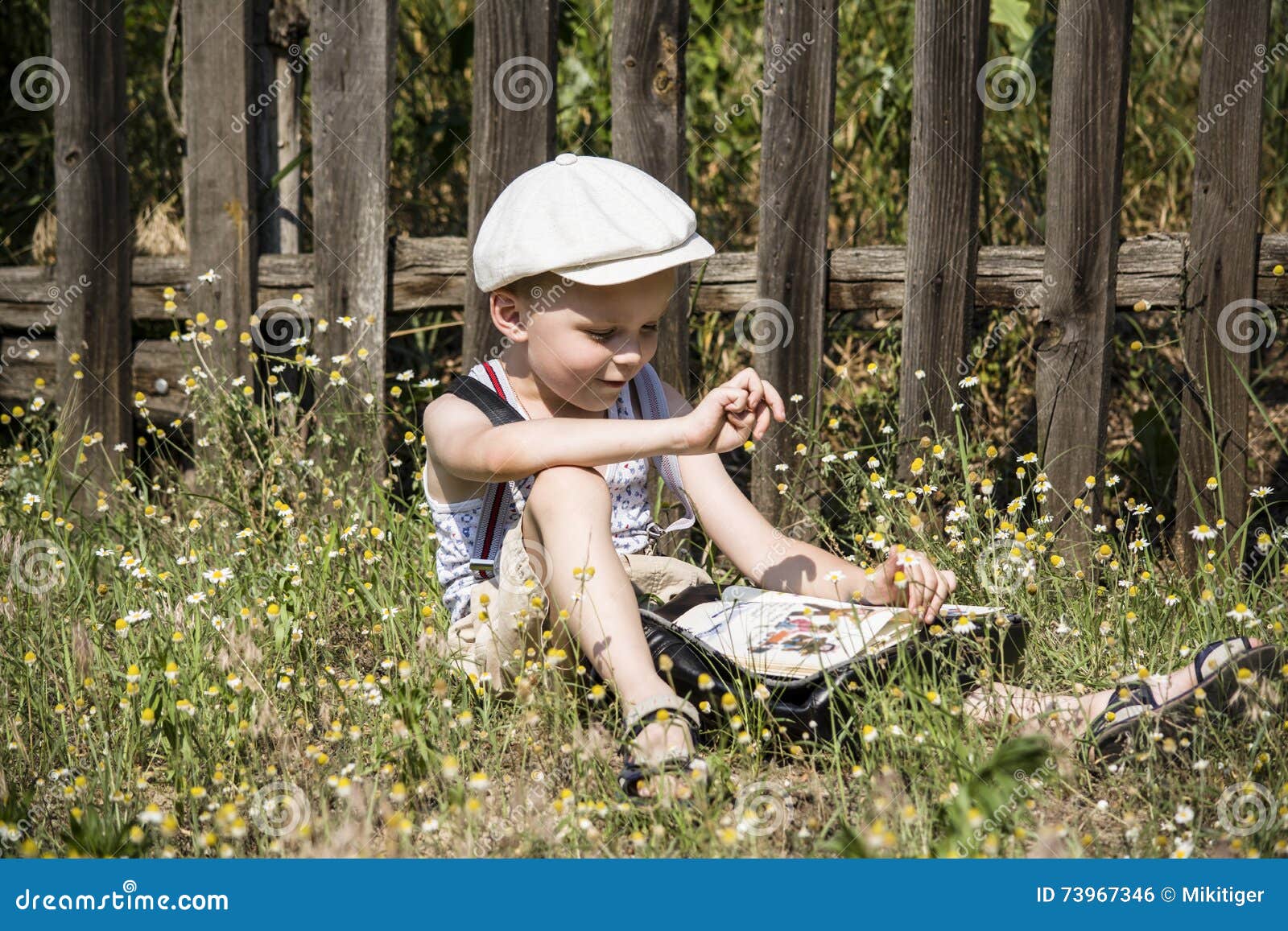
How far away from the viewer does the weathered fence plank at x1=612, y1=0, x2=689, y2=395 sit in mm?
3217

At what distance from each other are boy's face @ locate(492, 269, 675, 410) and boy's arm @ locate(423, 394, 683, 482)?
0.12 meters

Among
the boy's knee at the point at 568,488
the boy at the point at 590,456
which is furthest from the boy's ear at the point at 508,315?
the boy's knee at the point at 568,488

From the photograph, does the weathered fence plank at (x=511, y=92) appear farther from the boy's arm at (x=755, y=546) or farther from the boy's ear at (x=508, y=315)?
the boy's arm at (x=755, y=546)

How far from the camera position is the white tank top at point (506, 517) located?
8.78 feet

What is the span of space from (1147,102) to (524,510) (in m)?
3.49

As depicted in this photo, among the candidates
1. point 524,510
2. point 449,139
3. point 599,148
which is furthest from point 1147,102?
point 524,510

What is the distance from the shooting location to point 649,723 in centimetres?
212

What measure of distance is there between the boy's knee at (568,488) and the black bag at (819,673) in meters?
0.25

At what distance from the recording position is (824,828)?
75.3 inches

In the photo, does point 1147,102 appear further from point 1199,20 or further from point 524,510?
point 524,510

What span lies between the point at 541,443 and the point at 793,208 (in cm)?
119

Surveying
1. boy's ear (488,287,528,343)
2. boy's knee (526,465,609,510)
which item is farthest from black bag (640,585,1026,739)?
boy's ear (488,287,528,343)

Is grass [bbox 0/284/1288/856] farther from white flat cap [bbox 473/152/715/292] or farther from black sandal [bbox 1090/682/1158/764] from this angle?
white flat cap [bbox 473/152/715/292]

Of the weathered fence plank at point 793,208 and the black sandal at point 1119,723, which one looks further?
the weathered fence plank at point 793,208
